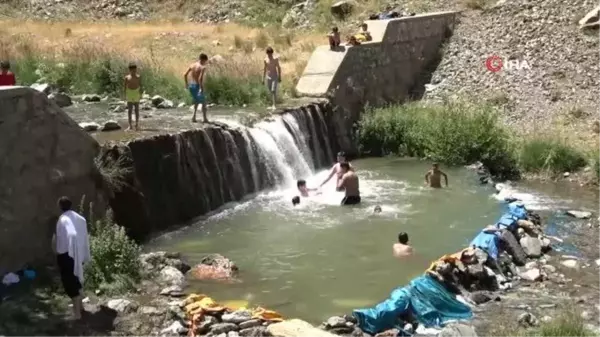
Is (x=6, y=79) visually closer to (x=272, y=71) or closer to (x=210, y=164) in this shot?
(x=210, y=164)

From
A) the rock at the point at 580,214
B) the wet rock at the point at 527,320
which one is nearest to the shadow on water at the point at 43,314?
the wet rock at the point at 527,320

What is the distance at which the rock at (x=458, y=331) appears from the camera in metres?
10.4

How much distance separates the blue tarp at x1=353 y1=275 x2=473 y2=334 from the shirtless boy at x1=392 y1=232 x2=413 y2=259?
1.96m

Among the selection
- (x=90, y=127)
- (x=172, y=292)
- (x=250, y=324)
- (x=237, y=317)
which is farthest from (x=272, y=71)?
(x=250, y=324)

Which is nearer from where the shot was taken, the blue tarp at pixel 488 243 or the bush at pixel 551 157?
the blue tarp at pixel 488 243

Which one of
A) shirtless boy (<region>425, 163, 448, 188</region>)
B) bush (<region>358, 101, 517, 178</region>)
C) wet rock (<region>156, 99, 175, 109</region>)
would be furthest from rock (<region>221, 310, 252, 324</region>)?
bush (<region>358, 101, 517, 178</region>)

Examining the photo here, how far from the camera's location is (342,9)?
3152 centimetres

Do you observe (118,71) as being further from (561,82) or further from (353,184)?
(561,82)

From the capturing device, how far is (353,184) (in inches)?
688

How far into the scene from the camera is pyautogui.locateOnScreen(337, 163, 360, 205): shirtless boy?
17.4m

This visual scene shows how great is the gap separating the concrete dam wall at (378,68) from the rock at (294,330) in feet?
43.0

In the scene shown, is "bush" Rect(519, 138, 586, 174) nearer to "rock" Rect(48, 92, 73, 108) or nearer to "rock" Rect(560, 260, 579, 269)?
"rock" Rect(560, 260, 579, 269)

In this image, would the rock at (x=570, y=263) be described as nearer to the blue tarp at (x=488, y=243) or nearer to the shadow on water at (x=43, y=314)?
the blue tarp at (x=488, y=243)

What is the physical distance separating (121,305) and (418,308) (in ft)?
12.5
